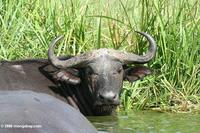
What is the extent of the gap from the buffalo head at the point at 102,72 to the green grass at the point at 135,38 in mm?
558

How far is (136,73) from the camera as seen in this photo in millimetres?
8789

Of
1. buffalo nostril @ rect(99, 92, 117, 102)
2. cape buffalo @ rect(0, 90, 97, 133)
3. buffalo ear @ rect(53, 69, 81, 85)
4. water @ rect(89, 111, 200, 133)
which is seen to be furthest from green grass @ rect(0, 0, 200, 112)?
cape buffalo @ rect(0, 90, 97, 133)

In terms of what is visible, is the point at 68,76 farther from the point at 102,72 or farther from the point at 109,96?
the point at 109,96

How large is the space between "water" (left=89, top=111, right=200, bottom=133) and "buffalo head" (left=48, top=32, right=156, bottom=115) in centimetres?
19

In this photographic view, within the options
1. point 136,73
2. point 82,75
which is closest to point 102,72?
point 82,75

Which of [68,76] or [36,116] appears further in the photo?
[68,76]

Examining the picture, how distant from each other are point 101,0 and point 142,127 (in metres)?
3.54

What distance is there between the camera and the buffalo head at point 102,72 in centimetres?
801

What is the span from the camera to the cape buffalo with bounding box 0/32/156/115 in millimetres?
8133

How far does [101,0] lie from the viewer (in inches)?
432

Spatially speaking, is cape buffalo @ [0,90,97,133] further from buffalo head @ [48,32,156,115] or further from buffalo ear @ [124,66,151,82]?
buffalo ear @ [124,66,151,82]

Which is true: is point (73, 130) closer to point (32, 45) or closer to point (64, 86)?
point (64, 86)

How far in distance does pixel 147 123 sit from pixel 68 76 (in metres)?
1.19

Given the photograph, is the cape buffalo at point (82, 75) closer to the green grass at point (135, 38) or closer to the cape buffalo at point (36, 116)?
the green grass at point (135, 38)
